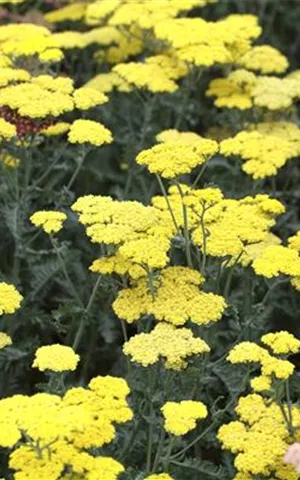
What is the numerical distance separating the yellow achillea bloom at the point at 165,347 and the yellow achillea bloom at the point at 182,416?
22 cm

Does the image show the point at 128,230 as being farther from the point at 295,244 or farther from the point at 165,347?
the point at 295,244

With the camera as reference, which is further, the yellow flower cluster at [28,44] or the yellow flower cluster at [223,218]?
the yellow flower cluster at [28,44]

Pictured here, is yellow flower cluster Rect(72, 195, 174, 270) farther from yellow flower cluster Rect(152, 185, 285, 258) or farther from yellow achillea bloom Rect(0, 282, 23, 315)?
yellow achillea bloom Rect(0, 282, 23, 315)

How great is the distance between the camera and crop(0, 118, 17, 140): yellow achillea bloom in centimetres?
435

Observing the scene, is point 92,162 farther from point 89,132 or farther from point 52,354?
point 52,354

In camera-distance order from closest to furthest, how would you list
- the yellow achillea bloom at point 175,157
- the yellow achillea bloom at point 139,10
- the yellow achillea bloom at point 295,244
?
the yellow achillea bloom at point 175,157, the yellow achillea bloom at point 295,244, the yellow achillea bloom at point 139,10

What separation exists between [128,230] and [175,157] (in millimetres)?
315

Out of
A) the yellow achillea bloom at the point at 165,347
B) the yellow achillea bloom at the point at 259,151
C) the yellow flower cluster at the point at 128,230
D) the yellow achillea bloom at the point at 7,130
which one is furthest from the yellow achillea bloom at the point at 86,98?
the yellow achillea bloom at the point at 165,347

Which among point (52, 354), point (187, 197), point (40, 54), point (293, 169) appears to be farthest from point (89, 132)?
point (293, 169)

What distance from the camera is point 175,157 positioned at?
12.8 ft

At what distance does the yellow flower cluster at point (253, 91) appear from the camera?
5.18 metres

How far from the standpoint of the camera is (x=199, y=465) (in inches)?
147

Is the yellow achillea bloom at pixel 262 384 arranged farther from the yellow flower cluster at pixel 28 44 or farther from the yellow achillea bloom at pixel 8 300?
the yellow flower cluster at pixel 28 44

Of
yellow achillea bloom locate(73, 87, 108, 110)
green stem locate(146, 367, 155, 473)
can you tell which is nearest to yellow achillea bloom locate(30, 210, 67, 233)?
green stem locate(146, 367, 155, 473)
